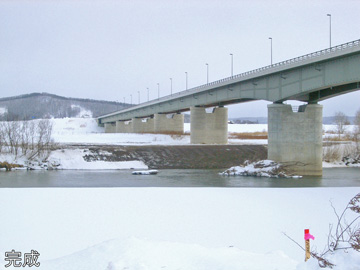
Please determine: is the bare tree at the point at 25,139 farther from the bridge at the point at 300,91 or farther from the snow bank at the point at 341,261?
the snow bank at the point at 341,261

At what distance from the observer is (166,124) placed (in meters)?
86.6

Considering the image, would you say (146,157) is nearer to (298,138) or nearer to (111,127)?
(298,138)

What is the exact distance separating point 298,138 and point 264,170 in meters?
5.19

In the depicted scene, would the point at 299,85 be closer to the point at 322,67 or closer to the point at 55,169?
the point at 322,67

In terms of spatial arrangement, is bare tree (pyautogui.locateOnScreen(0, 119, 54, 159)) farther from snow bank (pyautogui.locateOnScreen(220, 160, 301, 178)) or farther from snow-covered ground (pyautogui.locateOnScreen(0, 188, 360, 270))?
snow-covered ground (pyautogui.locateOnScreen(0, 188, 360, 270))

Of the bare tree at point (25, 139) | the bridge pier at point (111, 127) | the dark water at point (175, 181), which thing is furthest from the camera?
the bridge pier at point (111, 127)

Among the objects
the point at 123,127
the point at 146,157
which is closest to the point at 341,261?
the point at 146,157

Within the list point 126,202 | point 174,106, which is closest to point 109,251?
point 126,202

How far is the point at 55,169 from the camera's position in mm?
46062

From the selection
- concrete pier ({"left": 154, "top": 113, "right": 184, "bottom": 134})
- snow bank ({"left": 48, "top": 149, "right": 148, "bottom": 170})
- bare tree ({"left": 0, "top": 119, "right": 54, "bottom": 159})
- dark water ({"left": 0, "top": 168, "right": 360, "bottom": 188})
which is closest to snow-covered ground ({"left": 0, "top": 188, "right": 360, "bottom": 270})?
dark water ({"left": 0, "top": 168, "right": 360, "bottom": 188})

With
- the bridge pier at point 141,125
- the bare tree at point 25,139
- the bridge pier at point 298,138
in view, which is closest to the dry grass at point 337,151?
the bridge pier at point 298,138

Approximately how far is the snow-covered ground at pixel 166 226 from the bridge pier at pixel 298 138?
63.5ft

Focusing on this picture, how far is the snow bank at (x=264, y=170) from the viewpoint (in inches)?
1534

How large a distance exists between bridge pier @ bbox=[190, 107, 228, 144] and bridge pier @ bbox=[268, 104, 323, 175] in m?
22.9
